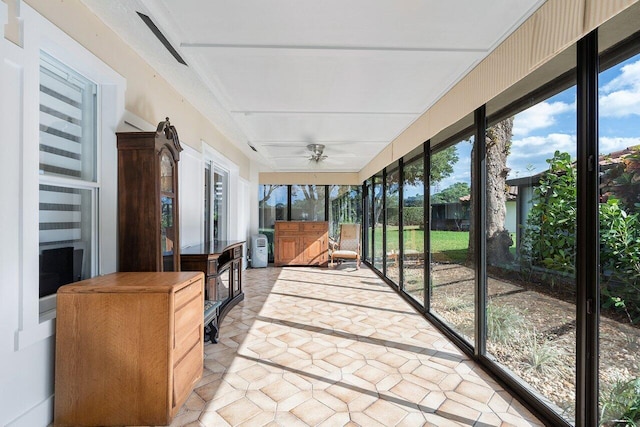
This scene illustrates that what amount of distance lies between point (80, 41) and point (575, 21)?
2.77 meters

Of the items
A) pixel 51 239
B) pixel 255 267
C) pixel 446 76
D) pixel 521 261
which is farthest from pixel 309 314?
pixel 255 267

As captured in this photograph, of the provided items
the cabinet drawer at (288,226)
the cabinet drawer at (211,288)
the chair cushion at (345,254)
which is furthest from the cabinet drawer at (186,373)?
the cabinet drawer at (288,226)

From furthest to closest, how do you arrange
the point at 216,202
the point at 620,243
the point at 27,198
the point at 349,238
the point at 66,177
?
the point at 349,238 < the point at 216,202 < the point at 66,177 < the point at 27,198 < the point at 620,243

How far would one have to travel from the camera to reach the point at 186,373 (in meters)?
1.97

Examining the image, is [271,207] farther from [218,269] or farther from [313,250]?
[218,269]

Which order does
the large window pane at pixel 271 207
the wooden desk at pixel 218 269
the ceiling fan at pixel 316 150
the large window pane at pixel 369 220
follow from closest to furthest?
the wooden desk at pixel 218 269
the ceiling fan at pixel 316 150
the large window pane at pixel 369 220
the large window pane at pixel 271 207

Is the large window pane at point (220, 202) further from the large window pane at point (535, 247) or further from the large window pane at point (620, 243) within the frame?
the large window pane at point (620, 243)

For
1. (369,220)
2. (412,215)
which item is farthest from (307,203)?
(412,215)

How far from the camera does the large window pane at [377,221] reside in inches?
253

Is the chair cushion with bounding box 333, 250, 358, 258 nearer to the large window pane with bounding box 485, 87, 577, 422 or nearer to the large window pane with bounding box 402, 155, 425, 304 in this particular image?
the large window pane with bounding box 402, 155, 425, 304

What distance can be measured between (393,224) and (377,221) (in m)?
1.37

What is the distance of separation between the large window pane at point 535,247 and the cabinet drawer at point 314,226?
517 cm

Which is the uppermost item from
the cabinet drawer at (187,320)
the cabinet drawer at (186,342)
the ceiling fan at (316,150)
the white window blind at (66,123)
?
the ceiling fan at (316,150)

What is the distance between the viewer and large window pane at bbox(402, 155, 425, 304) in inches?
159
